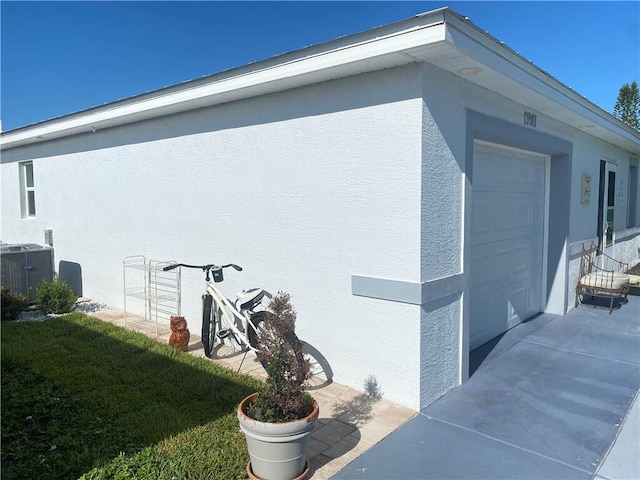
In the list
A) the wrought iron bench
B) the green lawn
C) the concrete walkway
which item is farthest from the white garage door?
the green lawn

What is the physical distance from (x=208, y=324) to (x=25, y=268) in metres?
4.32

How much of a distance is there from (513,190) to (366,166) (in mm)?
2803

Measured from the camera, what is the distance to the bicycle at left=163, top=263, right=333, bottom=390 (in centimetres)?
428

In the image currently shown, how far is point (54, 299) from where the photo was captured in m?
6.58

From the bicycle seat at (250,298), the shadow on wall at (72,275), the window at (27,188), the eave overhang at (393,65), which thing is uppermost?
the eave overhang at (393,65)

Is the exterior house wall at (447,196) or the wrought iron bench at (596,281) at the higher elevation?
the exterior house wall at (447,196)

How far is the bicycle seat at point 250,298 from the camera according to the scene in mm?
4406

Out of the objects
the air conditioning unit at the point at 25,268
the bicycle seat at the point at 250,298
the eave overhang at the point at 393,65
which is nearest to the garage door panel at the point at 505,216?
the eave overhang at the point at 393,65

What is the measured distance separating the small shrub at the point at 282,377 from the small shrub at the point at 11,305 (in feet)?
17.3

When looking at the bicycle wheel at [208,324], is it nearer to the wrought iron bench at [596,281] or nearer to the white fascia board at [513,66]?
the white fascia board at [513,66]

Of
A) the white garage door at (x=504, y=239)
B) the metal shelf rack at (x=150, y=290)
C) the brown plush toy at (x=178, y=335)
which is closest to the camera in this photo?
the white garage door at (x=504, y=239)

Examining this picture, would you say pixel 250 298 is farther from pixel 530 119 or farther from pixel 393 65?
pixel 530 119

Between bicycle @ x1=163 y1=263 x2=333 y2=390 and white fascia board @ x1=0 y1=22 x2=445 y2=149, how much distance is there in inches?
74.2

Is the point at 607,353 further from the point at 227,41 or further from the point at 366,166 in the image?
the point at 227,41
